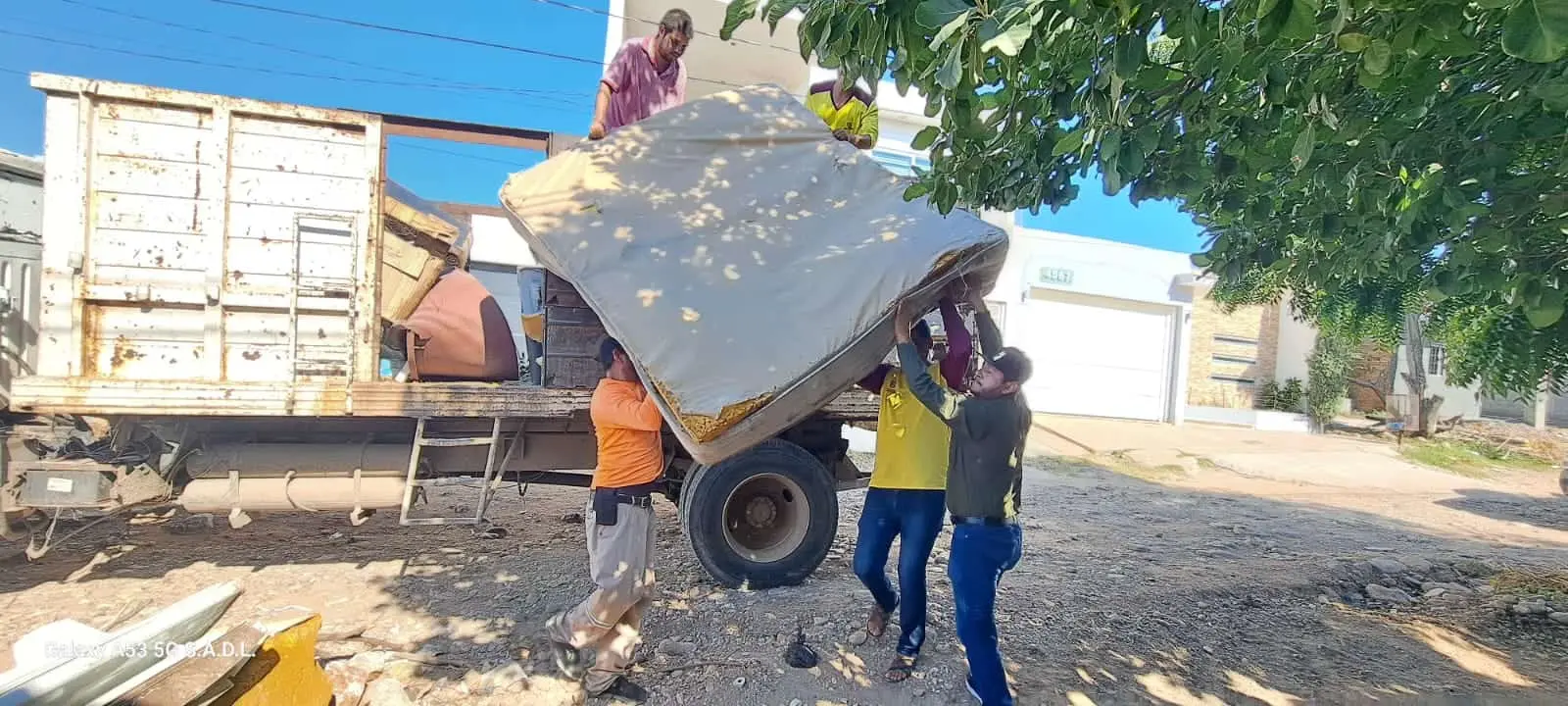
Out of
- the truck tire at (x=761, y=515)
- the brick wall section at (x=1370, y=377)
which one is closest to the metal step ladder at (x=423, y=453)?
the truck tire at (x=761, y=515)

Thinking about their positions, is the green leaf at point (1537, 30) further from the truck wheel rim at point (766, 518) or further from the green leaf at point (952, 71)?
the truck wheel rim at point (766, 518)

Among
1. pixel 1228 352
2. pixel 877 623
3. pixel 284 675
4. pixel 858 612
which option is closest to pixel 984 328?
pixel 877 623

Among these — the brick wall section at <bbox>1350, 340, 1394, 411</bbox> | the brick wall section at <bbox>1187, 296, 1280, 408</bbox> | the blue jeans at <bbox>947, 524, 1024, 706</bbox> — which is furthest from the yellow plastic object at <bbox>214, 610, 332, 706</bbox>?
the brick wall section at <bbox>1350, 340, 1394, 411</bbox>

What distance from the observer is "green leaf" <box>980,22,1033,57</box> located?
49.4 inches

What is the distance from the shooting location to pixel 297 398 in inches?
149

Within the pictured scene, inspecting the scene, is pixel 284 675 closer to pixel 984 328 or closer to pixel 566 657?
pixel 566 657

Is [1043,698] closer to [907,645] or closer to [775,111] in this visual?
[907,645]

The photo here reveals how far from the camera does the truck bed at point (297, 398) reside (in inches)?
137

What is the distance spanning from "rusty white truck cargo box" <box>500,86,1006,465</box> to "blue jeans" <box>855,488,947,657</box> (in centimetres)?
59

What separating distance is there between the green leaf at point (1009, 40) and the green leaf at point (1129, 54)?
0.95 feet

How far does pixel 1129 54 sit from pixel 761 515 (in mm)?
3616

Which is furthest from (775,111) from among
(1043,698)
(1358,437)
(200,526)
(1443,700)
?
(1358,437)

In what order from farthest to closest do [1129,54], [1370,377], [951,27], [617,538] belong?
[1370,377]
[617,538]
[1129,54]
[951,27]

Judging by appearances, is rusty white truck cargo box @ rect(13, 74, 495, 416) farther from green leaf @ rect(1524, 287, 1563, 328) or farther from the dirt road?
green leaf @ rect(1524, 287, 1563, 328)
